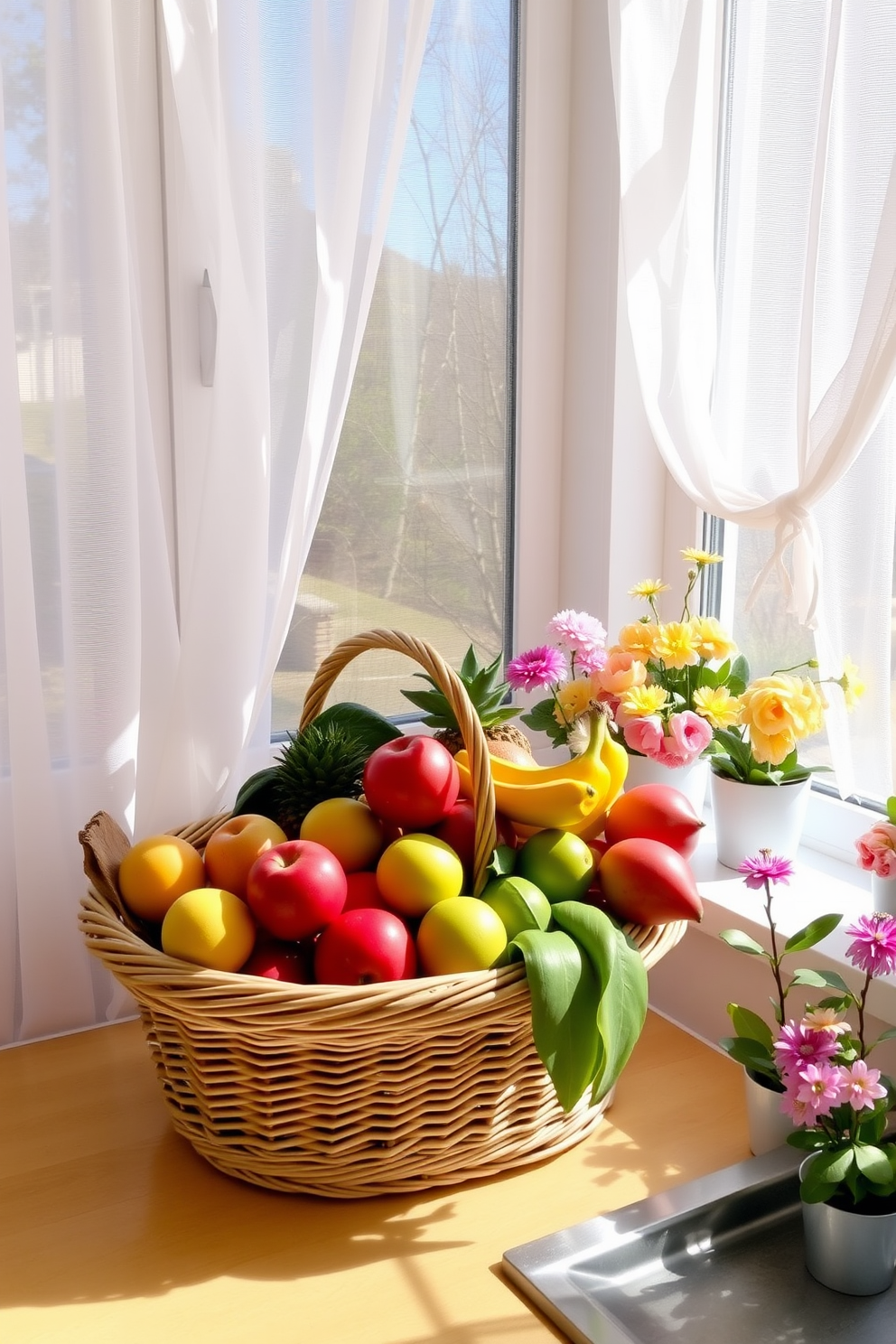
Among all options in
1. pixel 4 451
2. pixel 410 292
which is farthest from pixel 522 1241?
pixel 410 292

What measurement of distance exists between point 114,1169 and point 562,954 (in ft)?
1.39

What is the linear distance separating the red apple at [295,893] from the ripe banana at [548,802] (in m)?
0.17

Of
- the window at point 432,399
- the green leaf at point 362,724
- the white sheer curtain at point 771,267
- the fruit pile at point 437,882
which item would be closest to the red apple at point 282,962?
the fruit pile at point 437,882

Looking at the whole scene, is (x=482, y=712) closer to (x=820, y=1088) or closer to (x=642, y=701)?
(x=642, y=701)

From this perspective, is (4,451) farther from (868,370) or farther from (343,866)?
(868,370)

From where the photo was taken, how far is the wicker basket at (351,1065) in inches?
34.2

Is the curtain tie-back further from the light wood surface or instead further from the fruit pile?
the light wood surface

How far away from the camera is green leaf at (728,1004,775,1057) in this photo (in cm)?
103

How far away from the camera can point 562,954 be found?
36.4 inches

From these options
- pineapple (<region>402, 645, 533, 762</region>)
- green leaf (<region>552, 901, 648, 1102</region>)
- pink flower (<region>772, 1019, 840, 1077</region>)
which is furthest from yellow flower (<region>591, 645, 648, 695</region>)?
pink flower (<region>772, 1019, 840, 1077</region>)

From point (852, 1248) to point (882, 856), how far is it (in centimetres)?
31

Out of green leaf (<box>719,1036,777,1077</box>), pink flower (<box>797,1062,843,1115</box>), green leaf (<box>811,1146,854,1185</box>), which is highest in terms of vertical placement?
pink flower (<box>797,1062,843,1115</box>)

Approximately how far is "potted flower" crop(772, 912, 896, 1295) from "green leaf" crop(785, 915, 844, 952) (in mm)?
60

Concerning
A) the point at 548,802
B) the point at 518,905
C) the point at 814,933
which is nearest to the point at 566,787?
the point at 548,802
